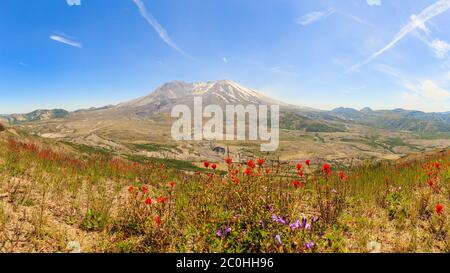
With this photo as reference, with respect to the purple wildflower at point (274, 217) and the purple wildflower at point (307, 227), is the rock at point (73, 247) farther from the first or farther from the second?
the purple wildflower at point (307, 227)

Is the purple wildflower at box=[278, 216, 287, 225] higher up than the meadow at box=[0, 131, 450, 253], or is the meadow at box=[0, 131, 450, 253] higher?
the purple wildflower at box=[278, 216, 287, 225]

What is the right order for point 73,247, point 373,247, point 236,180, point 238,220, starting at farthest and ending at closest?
point 236,180 → point 238,220 → point 73,247 → point 373,247

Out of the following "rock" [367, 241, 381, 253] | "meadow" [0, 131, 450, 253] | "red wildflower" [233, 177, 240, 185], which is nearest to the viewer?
"rock" [367, 241, 381, 253]

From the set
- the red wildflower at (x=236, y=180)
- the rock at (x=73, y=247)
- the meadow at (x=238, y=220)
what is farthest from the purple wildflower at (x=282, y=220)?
the rock at (x=73, y=247)

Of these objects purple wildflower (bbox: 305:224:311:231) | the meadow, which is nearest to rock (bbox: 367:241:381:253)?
the meadow

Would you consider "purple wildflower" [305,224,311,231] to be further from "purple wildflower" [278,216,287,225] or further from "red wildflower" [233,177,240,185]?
"red wildflower" [233,177,240,185]

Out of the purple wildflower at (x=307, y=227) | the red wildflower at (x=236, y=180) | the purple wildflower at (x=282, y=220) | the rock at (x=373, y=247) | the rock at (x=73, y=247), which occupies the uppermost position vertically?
the red wildflower at (x=236, y=180)

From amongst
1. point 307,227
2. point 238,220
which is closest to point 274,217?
point 307,227

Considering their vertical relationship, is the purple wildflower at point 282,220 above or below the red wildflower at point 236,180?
below

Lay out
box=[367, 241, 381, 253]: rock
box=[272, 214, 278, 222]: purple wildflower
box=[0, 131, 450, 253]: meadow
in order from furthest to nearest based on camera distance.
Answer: box=[0, 131, 450, 253]: meadow < box=[272, 214, 278, 222]: purple wildflower < box=[367, 241, 381, 253]: rock

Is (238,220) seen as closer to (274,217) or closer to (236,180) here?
(274,217)


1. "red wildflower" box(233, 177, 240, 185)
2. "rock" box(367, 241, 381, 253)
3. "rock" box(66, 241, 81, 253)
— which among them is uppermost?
"red wildflower" box(233, 177, 240, 185)
